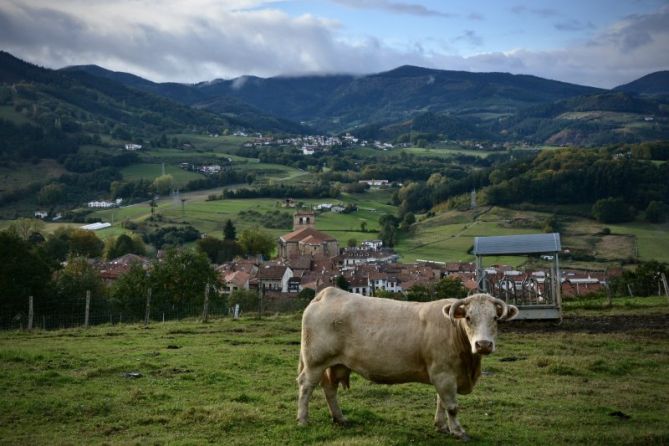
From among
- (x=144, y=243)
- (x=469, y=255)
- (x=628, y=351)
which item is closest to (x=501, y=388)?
(x=628, y=351)

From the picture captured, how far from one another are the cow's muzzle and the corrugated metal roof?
1704 centimetres

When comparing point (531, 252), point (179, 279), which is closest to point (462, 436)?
point (531, 252)

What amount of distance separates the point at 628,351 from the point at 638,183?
98.0 m

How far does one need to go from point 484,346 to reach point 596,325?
15.6 metres

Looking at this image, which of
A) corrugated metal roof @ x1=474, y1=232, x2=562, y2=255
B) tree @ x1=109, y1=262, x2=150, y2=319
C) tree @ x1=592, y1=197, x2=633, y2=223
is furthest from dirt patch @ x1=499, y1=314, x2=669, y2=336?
tree @ x1=592, y1=197, x2=633, y2=223

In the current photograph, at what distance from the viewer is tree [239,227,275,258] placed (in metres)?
104

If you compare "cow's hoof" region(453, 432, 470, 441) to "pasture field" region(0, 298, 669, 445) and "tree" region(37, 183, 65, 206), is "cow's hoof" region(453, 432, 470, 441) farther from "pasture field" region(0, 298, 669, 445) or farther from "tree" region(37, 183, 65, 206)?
"tree" region(37, 183, 65, 206)

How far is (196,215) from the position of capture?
4938 inches

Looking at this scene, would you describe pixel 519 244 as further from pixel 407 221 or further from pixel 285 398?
pixel 407 221

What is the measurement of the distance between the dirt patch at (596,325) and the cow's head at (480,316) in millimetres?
13289

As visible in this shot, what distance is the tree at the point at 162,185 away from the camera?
506 ft

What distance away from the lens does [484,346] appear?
930cm

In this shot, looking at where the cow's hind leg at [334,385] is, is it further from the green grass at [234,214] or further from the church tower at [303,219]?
the church tower at [303,219]

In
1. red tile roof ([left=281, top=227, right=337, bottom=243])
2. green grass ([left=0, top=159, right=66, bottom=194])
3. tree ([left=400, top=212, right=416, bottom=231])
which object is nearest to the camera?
red tile roof ([left=281, top=227, right=337, bottom=243])
